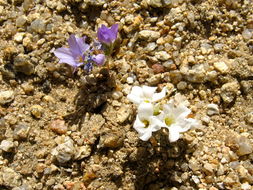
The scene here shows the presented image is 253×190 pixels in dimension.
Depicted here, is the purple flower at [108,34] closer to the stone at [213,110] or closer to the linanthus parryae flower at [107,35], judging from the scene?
the linanthus parryae flower at [107,35]

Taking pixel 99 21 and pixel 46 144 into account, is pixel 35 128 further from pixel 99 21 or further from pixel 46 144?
pixel 99 21

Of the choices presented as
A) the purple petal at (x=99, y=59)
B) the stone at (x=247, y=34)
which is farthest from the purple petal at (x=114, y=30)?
the stone at (x=247, y=34)

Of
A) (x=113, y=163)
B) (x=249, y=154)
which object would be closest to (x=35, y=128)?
(x=113, y=163)

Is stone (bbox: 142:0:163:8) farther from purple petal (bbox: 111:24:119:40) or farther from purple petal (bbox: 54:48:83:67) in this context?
purple petal (bbox: 54:48:83:67)

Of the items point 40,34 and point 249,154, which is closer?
point 249,154

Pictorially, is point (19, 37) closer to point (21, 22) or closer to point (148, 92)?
point (21, 22)
